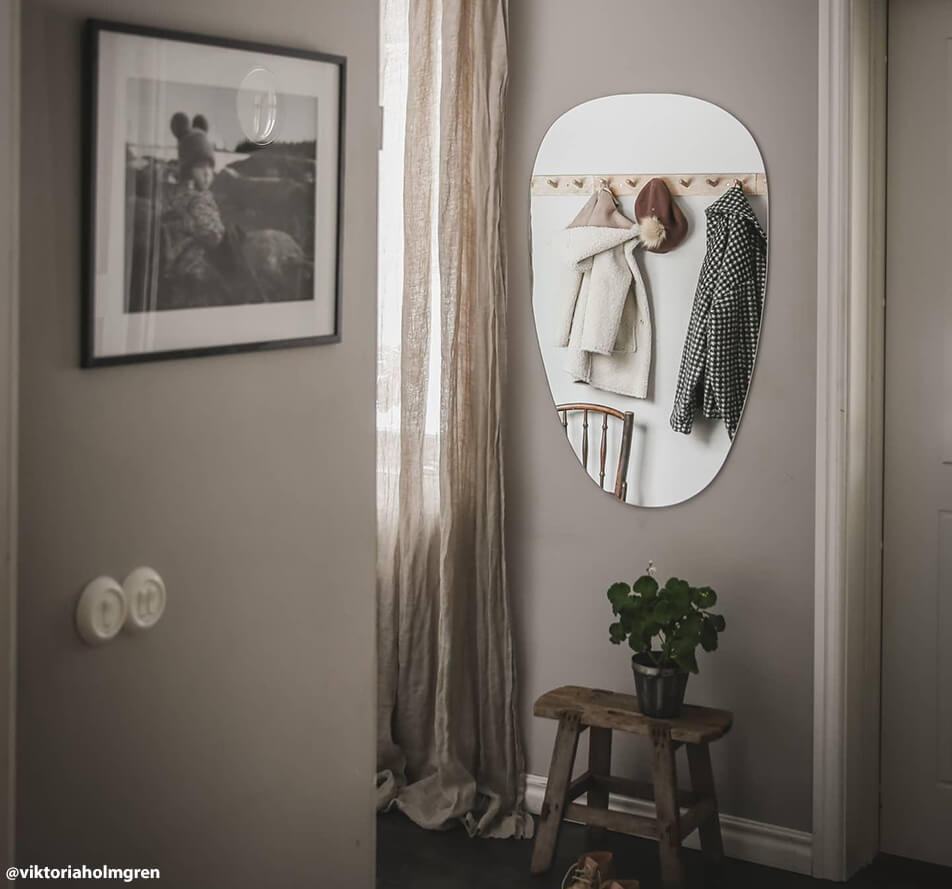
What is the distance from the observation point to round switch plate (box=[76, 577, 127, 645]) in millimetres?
1393

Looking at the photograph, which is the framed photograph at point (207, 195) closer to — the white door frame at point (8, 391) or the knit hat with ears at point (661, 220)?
the white door frame at point (8, 391)

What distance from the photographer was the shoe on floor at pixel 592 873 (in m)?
2.45

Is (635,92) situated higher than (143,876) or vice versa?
(635,92)

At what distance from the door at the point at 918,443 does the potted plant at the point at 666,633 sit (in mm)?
511

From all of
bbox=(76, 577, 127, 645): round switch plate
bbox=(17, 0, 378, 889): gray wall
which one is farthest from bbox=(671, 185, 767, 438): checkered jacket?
bbox=(76, 577, 127, 645): round switch plate

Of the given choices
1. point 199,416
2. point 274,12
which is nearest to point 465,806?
point 199,416

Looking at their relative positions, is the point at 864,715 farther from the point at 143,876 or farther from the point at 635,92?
the point at 143,876

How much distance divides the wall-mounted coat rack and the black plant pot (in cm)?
115

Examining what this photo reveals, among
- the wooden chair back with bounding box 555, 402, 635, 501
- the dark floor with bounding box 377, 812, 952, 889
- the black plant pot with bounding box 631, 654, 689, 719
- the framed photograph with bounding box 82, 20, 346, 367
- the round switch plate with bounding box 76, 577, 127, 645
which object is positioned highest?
the framed photograph with bounding box 82, 20, 346, 367

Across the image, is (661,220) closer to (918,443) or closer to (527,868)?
(918,443)

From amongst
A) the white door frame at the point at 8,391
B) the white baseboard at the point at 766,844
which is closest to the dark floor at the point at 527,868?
the white baseboard at the point at 766,844

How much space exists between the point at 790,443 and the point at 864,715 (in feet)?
2.25

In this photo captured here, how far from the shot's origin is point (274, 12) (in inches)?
64.5

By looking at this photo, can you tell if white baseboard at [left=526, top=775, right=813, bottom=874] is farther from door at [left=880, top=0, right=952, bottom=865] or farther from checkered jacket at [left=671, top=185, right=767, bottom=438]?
checkered jacket at [left=671, top=185, right=767, bottom=438]
